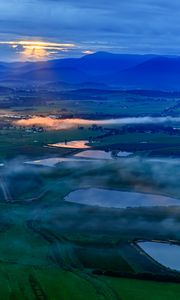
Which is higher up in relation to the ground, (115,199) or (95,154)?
(95,154)

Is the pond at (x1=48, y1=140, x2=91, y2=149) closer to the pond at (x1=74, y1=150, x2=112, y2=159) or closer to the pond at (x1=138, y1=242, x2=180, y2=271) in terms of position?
the pond at (x1=74, y1=150, x2=112, y2=159)

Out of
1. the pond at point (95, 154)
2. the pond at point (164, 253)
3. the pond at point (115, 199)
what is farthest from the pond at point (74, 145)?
the pond at point (164, 253)

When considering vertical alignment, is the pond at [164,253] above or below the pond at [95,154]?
below

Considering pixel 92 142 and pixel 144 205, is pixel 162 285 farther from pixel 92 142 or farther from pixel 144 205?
pixel 92 142

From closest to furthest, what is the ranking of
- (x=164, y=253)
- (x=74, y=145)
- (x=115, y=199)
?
(x=164, y=253) → (x=115, y=199) → (x=74, y=145)

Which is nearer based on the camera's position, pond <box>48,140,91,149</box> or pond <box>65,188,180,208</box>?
pond <box>65,188,180,208</box>

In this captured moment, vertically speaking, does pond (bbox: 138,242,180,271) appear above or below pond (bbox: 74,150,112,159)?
below

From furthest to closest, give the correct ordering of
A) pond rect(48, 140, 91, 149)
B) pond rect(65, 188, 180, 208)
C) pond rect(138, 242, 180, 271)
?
pond rect(48, 140, 91, 149)
pond rect(65, 188, 180, 208)
pond rect(138, 242, 180, 271)

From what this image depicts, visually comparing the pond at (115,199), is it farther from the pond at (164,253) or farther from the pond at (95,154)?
the pond at (95,154)

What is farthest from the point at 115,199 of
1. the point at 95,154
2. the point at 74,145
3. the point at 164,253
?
the point at 74,145

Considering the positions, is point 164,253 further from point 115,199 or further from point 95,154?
point 95,154

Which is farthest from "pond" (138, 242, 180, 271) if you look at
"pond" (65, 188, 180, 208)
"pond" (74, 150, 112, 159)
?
"pond" (74, 150, 112, 159)
